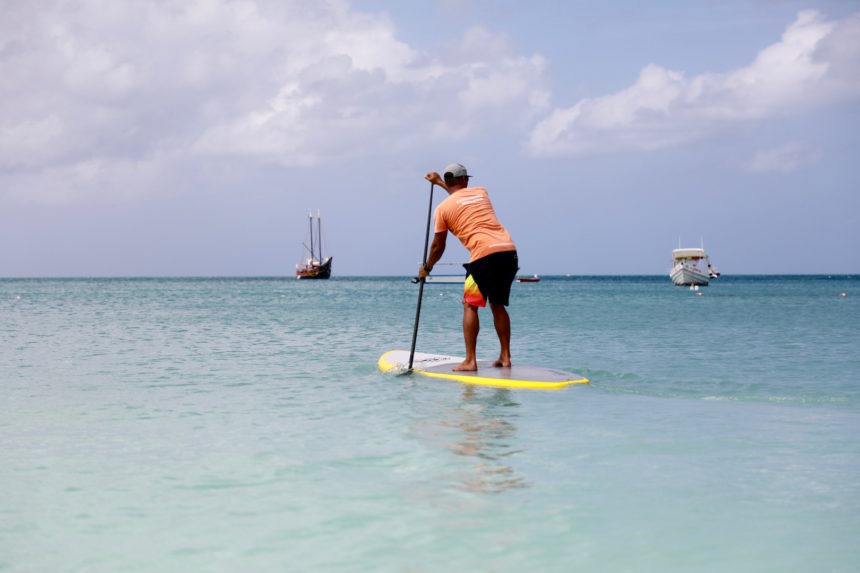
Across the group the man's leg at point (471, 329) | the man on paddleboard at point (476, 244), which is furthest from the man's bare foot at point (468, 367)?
the man on paddleboard at point (476, 244)

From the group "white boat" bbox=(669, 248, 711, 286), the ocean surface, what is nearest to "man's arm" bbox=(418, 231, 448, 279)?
the ocean surface

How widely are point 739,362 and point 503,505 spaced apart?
9.77 m

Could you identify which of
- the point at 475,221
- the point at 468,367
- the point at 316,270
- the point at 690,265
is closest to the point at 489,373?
the point at 468,367

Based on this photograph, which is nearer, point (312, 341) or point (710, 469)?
point (710, 469)

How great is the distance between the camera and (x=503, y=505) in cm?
427

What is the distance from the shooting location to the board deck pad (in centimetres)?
838

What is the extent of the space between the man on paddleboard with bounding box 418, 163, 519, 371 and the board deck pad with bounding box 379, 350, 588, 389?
37cm

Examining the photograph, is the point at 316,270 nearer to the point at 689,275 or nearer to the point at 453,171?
the point at 689,275

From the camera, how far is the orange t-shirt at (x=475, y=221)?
27.8 ft

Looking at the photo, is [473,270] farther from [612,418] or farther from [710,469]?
[710,469]

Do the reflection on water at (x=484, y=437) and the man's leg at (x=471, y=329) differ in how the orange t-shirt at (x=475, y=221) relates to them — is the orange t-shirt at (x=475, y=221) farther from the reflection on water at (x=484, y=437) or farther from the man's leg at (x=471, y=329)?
the reflection on water at (x=484, y=437)

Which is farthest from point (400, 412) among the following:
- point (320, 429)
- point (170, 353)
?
point (170, 353)

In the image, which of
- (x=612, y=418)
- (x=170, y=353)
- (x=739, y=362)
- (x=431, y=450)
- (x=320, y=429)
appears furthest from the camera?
(x=170, y=353)

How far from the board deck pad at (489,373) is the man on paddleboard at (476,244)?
1.20 ft
